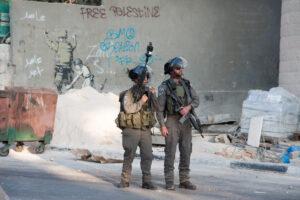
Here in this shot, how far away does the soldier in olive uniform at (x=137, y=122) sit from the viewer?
8.80 m

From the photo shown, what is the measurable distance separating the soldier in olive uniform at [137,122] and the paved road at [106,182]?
0.30 meters

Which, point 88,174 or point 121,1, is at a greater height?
point 121,1

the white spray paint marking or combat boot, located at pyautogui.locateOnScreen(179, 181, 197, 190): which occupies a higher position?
the white spray paint marking

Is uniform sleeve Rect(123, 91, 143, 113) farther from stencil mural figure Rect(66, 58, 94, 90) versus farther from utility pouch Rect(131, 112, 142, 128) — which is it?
stencil mural figure Rect(66, 58, 94, 90)

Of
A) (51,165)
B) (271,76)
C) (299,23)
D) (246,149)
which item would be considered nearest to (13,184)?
(51,165)

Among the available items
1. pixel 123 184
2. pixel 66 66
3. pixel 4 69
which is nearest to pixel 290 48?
pixel 66 66

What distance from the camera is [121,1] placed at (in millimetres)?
17656

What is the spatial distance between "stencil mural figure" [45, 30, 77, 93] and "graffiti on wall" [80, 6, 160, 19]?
701 mm

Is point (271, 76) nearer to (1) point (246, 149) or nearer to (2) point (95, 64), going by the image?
(2) point (95, 64)

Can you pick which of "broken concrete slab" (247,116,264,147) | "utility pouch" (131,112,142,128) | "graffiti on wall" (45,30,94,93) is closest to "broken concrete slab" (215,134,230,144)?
"broken concrete slab" (247,116,264,147)

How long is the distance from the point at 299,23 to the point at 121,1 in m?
4.83

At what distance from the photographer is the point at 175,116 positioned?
29.6 ft

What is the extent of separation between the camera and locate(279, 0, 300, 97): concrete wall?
1482 centimetres

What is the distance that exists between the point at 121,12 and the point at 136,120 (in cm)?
923
